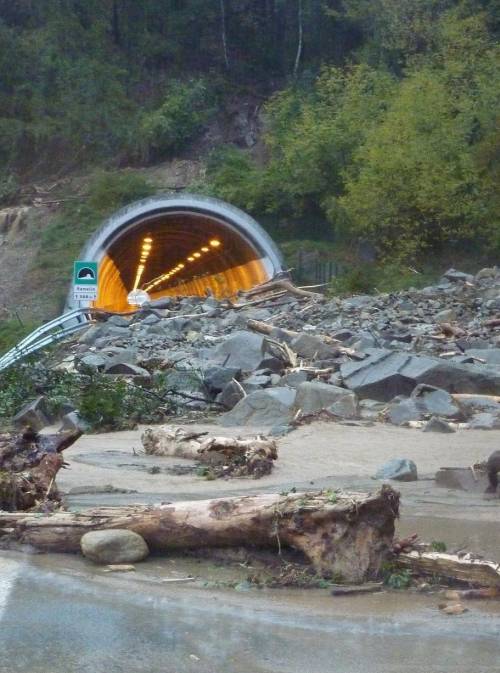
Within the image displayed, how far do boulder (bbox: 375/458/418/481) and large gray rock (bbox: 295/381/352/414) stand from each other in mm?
4199

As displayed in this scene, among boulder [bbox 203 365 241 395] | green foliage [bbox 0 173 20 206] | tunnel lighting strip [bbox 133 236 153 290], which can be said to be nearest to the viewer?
boulder [bbox 203 365 241 395]

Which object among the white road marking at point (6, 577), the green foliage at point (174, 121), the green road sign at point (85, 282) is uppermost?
the green foliage at point (174, 121)

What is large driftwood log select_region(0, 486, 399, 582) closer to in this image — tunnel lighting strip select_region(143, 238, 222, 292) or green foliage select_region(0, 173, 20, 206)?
tunnel lighting strip select_region(143, 238, 222, 292)

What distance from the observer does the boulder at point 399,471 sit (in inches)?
372

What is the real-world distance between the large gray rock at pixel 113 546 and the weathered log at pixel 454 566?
5.06ft

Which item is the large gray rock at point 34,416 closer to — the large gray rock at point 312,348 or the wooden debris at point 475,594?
the large gray rock at point 312,348

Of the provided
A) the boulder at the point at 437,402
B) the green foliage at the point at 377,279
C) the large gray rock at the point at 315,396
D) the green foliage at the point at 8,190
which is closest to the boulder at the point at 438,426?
the boulder at the point at 437,402

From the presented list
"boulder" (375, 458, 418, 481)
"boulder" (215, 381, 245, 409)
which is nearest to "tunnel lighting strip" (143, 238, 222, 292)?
"boulder" (215, 381, 245, 409)

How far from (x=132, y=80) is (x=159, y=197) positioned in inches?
885

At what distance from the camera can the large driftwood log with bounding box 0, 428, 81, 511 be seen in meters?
7.85

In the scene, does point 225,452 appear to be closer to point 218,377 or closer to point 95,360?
point 218,377

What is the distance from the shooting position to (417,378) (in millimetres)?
15156

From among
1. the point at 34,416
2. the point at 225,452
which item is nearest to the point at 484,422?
the point at 225,452

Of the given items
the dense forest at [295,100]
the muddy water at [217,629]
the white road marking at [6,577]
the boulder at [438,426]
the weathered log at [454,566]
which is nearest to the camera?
the muddy water at [217,629]
